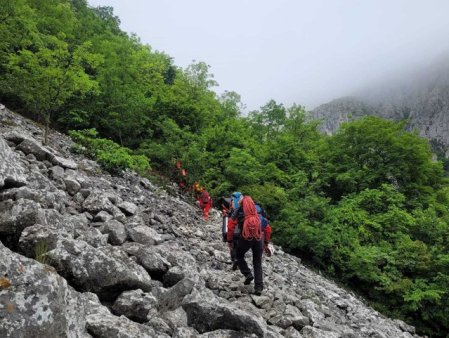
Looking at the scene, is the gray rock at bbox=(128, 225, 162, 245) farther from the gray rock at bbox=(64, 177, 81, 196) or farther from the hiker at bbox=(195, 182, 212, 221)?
the hiker at bbox=(195, 182, 212, 221)

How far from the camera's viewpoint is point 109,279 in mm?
5266

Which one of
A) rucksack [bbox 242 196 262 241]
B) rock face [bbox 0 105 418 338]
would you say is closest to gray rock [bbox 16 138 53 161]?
rock face [bbox 0 105 418 338]

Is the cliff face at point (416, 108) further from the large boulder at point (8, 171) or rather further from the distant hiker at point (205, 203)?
the large boulder at point (8, 171)

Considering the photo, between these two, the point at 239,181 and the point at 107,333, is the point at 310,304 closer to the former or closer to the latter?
the point at 107,333

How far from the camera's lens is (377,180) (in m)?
28.8

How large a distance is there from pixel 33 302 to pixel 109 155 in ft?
44.4

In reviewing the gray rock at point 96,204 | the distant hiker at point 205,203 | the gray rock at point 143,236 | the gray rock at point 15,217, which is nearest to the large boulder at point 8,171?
the gray rock at point 15,217

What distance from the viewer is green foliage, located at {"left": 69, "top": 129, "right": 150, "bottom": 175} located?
16141 millimetres

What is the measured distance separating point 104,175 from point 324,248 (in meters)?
12.2

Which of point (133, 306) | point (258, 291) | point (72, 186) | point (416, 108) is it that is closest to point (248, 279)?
point (258, 291)

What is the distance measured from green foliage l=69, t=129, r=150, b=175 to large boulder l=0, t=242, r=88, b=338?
12.8 m

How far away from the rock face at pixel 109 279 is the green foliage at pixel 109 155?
13.8 ft

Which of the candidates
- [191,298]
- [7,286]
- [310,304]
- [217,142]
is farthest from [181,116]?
[7,286]

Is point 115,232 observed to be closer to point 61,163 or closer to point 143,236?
point 143,236
